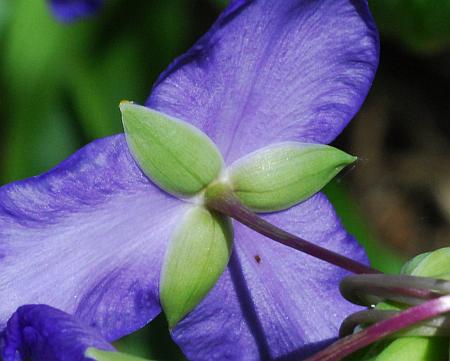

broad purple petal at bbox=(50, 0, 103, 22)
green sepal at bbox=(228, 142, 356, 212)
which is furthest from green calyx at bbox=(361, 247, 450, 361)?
broad purple petal at bbox=(50, 0, 103, 22)

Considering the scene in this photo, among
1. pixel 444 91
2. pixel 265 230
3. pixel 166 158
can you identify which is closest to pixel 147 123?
pixel 166 158

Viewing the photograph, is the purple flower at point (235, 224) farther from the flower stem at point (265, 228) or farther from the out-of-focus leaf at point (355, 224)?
the out-of-focus leaf at point (355, 224)

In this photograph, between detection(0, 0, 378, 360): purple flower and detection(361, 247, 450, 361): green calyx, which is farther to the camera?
detection(0, 0, 378, 360): purple flower

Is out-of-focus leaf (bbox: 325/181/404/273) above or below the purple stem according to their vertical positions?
below

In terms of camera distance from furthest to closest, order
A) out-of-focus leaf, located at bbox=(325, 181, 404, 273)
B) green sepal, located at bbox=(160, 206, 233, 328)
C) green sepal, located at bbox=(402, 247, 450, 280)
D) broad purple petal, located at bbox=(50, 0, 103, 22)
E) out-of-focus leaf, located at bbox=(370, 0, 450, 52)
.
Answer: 1. out-of-focus leaf, located at bbox=(325, 181, 404, 273)
2. out-of-focus leaf, located at bbox=(370, 0, 450, 52)
3. broad purple petal, located at bbox=(50, 0, 103, 22)
4. green sepal, located at bbox=(160, 206, 233, 328)
5. green sepal, located at bbox=(402, 247, 450, 280)

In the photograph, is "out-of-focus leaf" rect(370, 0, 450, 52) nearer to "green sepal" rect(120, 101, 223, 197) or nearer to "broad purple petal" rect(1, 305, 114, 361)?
"green sepal" rect(120, 101, 223, 197)

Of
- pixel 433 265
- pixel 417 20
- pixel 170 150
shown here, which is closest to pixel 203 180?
pixel 170 150

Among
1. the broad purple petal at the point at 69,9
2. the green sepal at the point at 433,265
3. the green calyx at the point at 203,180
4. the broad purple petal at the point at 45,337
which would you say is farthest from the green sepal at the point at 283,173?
the broad purple petal at the point at 69,9

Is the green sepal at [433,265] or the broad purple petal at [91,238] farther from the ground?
the broad purple petal at [91,238]
